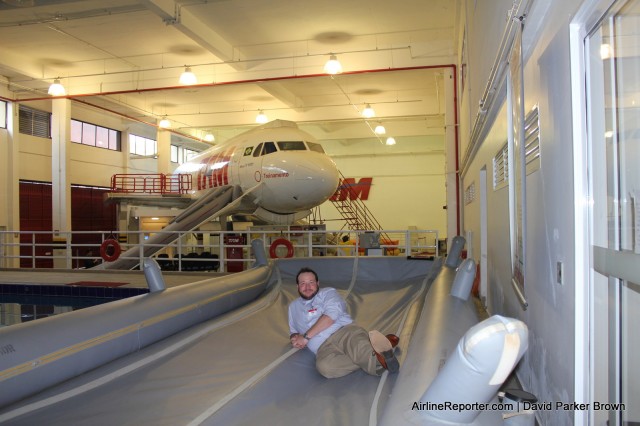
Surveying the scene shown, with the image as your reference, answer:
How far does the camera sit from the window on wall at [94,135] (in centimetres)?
1983

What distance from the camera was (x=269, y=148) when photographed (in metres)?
12.9

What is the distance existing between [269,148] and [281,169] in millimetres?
855

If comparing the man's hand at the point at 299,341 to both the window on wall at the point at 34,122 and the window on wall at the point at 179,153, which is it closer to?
the window on wall at the point at 34,122

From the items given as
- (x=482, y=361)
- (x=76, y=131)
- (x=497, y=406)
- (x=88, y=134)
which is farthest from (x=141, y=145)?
(x=482, y=361)

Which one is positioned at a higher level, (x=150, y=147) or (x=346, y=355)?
(x=150, y=147)

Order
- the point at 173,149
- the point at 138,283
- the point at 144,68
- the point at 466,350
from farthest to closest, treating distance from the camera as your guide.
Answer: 1. the point at 173,149
2. the point at 144,68
3. the point at 138,283
4. the point at 466,350

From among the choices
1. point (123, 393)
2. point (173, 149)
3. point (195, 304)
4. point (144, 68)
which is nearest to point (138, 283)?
point (195, 304)

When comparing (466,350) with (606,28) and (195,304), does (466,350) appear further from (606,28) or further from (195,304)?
(195,304)

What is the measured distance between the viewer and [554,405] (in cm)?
227

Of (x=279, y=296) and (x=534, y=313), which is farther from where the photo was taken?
(x=279, y=296)

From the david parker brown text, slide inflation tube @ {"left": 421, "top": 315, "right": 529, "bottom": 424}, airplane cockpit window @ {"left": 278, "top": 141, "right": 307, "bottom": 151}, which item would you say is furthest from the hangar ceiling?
slide inflation tube @ {"left": 421, "top": 315, "right": 529, "bottom": 424}

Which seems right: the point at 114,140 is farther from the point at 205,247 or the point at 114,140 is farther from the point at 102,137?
the point at 205,247

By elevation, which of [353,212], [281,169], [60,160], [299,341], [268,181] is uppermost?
[60,160]

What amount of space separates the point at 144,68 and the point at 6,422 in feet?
47.5
